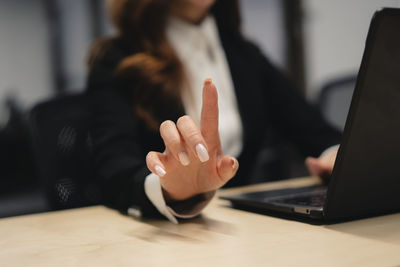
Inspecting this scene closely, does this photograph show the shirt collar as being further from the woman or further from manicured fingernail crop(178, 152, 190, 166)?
manicured fingernail crop(178, 152, 190, 166)

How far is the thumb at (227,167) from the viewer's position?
1.82 feet

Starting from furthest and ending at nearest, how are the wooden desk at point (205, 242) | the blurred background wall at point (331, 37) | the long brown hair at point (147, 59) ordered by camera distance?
the blurred background wall at point (331, 37) < the long brown hair at point (147, 59) < the wooden desk at point (205, 242)

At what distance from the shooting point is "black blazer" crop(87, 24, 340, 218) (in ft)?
2.67

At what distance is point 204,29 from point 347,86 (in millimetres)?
517

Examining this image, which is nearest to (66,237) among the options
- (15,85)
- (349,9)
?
(349,9)

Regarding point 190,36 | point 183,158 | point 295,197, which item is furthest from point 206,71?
point 183,158

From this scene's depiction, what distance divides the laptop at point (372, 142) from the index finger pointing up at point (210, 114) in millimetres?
145

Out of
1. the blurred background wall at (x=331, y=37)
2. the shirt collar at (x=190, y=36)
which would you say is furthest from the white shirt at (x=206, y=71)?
the blurred background wall at (x=331, y=37)

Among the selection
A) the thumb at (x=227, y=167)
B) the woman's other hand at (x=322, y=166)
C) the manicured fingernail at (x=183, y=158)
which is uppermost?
the manicured fingernail at (x=183, y=158)

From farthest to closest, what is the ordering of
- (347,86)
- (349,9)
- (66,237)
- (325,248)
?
(349,9)
(347,86)
(66,237)
(325,248)

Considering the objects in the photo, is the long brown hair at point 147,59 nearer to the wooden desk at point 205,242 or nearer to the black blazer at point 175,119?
the black blazer at point 175,119

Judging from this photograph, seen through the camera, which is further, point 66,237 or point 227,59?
point 227,59

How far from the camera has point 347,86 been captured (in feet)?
4.73

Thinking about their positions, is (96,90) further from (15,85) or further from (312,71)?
(15,85)
